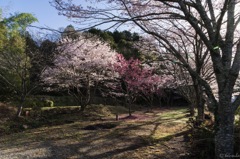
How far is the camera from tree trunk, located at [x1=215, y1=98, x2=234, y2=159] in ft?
11.8

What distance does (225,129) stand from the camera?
3598mm

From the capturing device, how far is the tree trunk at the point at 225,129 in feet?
11.8

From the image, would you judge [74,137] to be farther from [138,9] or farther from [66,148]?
[138,9]

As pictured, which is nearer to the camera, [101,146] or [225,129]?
[225,129]

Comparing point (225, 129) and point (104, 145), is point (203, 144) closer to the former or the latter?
point (225, 129)

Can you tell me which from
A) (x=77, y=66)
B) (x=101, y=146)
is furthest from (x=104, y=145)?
(x=77, y=66)

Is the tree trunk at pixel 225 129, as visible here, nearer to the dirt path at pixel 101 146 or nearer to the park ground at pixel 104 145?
the park ground at pixel 104 145

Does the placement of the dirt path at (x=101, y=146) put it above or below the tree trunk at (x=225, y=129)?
below

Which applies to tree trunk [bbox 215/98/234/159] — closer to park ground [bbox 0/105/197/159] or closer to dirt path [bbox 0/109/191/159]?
park ground [bbox 0/105/197/159]

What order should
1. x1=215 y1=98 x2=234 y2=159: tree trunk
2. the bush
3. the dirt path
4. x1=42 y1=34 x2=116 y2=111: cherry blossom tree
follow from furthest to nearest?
x1=42 y1=34 x2=116 y2=111: cherry blossom tree → the dirt path → the bush → x1=215 y1=98 x2=234 y2=159: tree trunk

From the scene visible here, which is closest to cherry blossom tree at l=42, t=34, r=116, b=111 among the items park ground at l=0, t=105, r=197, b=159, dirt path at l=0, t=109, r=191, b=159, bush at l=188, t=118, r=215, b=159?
park ground at l=0, t=105, r=197, b=159

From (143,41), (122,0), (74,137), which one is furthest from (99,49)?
(122,0)

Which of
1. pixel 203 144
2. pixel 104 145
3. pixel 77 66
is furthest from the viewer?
pixel 77 66

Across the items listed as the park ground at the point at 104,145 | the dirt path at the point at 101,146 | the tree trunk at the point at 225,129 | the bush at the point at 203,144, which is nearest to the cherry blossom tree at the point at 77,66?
the park ground at the point at 104,145
